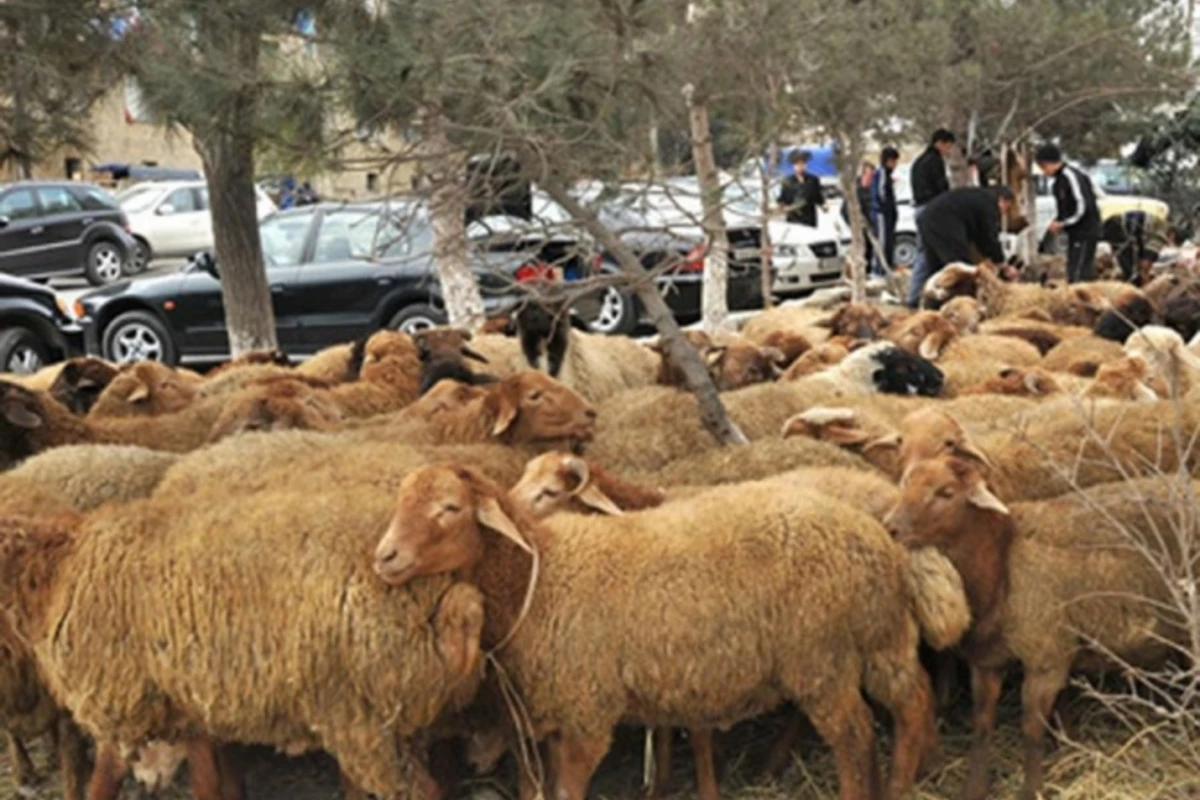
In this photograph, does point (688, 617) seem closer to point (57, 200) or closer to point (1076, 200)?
point (1076, 200)

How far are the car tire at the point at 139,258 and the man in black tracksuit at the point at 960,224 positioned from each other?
17.5 meters

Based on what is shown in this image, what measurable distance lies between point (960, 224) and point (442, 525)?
11.5 metres

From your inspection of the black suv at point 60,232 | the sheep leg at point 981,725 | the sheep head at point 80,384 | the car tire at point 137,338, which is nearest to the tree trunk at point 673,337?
the sheep leg at point 981,725

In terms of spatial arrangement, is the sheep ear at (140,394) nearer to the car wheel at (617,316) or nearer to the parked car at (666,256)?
the parked car at (666,256)

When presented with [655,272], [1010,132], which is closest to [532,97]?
[655,272]

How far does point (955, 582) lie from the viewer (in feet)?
18.0

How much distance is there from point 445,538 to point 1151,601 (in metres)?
2.32

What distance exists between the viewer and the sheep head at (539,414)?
711 centimetres

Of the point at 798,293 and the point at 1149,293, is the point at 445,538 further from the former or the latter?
the point at 798,293

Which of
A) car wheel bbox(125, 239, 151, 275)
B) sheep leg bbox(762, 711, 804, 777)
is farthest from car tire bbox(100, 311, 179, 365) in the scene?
sheep leg bbox(762, 711, 804, 777)

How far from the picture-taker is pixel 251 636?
5.06 meters

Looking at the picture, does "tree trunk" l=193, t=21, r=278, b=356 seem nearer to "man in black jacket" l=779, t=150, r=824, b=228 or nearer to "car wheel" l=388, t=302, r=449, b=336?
"car wheel" l=388, t=302, r=449, b=336

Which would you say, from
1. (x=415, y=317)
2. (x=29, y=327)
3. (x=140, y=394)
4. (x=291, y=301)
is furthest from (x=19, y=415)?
(x=291, y=301)

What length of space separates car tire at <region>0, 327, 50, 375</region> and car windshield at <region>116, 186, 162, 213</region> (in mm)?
16379
